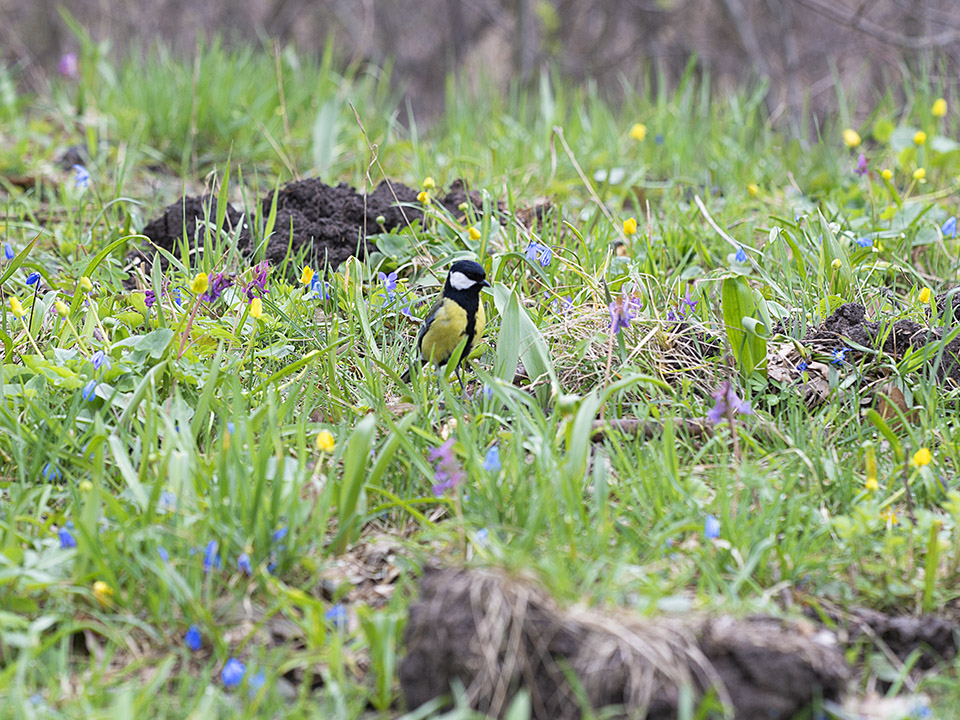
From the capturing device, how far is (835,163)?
474 centimetres

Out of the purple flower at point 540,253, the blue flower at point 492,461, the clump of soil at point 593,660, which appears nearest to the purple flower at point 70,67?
the purple flower at point 540,253

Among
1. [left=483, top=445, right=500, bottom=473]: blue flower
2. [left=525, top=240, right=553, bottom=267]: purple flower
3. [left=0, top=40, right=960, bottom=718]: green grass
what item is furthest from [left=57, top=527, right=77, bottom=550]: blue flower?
[left=525, top=240, right=553, bottom=267]: purple flower

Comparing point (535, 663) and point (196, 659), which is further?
point (196, 659)

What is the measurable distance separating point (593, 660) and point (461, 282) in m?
1.54

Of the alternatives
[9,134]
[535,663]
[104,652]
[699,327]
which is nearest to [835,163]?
[699,327]

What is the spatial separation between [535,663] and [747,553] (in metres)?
0.66

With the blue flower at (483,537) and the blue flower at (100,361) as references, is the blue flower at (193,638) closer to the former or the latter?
the blue flower at (483,537)

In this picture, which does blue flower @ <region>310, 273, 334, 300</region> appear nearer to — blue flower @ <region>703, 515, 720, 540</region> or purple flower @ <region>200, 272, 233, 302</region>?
purple flower @ <region>200, 272, 233, 302</region>

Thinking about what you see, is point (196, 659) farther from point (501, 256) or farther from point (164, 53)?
point (164, 53)

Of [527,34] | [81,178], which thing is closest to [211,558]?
[81,178]

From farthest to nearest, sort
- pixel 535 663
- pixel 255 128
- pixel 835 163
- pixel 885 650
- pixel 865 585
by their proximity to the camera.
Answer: pixel 255 128 → pixel 835 163 → pixel 865 585 → pixel 885 650 → pixel 535 663

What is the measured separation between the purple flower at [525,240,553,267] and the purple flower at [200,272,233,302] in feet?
3.59

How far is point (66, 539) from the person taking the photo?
218 cm

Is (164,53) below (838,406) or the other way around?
the other way around
